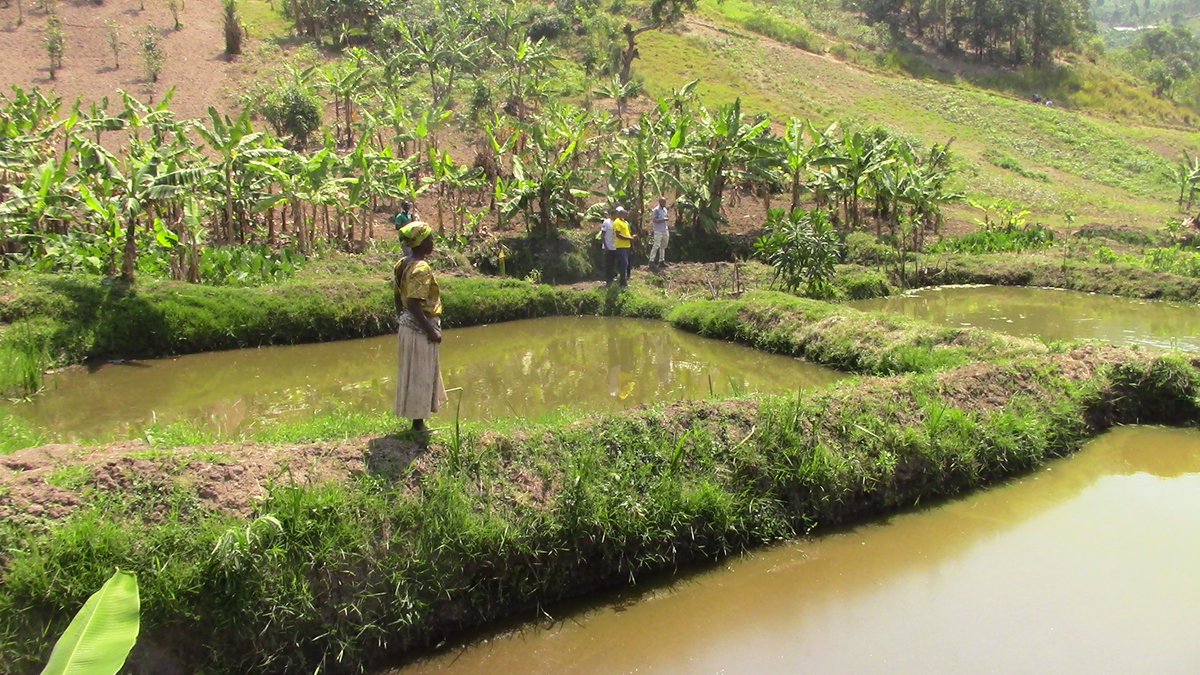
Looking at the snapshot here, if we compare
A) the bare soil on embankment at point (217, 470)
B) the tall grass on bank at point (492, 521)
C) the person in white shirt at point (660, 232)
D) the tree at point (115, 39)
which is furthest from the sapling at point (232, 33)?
the tall grass on bank at point (492, 521)

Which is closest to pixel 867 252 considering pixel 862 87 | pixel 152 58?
pixel 152 58

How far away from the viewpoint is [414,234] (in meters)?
6.15

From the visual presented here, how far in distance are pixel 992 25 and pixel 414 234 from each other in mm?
50369

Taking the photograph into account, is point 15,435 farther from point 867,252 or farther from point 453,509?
point 867,252

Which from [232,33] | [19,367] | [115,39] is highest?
[232,33]

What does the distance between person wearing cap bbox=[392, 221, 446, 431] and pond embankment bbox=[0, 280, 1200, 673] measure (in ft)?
0.91

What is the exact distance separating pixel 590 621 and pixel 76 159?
15.0 m

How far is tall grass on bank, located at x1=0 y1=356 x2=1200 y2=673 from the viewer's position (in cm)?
500

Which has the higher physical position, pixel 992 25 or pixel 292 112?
pixel 992 25

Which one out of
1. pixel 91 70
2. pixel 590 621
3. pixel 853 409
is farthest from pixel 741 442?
pixel 91 70

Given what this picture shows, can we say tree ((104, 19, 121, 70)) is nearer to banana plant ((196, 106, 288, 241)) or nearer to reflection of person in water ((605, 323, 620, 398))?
banana plant ((196, 106, 288, 241))

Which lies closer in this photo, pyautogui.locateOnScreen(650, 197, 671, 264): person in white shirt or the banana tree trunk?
the banana tree trunk

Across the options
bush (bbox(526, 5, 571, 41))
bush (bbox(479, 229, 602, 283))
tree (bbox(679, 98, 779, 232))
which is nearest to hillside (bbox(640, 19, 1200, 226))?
bush (bbox(526, 5, 571, 41))

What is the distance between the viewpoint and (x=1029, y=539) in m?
7.05
